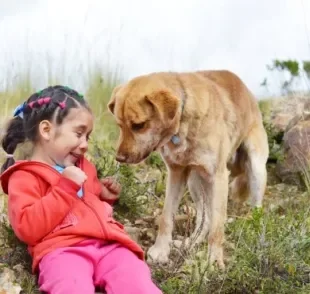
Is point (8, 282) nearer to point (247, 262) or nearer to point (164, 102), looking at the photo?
point (247, 262)

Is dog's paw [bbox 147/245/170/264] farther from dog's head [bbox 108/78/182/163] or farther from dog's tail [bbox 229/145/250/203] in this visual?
dog's tail [bbox 229/145/250/203]

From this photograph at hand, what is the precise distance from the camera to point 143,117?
5.52 m

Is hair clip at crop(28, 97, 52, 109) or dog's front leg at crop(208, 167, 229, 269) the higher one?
hair clip at crop(28, 97, 52, 109)

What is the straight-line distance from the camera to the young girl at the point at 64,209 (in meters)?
4.42

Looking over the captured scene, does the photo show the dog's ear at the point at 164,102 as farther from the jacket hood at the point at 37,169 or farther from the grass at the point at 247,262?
the jacket hood at the point at 37,169

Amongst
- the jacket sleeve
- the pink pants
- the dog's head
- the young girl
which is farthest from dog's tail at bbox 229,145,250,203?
the jacket sleeve

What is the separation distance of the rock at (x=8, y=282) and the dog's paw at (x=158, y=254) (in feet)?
4.11

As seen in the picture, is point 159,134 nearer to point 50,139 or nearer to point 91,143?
point 50,139

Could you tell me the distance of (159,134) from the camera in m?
5.62

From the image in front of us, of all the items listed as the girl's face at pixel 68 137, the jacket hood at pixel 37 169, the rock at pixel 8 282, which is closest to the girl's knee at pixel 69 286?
the rock at pixel 8 282

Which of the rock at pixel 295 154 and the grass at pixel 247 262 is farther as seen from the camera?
the rock at pixel 295 154

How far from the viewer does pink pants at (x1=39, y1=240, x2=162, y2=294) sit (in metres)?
4.32

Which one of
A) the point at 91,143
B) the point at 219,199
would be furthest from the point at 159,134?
the point at 91,143

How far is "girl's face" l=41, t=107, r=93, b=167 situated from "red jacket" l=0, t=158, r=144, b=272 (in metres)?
0.12
